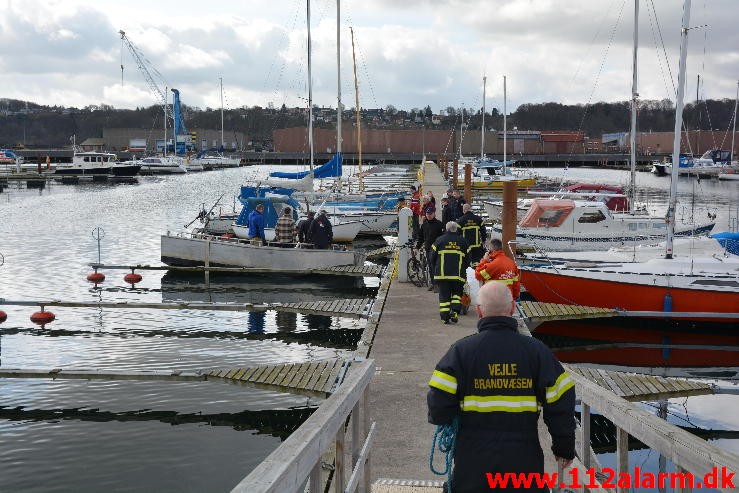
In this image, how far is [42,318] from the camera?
18844 millimetres

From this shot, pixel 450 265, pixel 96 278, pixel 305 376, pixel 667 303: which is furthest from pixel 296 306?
pixel 96 278

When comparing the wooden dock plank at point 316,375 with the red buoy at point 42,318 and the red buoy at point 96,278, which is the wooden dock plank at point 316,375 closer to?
the red buoy at point 42,318

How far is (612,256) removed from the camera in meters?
20.8

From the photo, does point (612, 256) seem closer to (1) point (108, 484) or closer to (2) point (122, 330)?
(2) point (122, 330)

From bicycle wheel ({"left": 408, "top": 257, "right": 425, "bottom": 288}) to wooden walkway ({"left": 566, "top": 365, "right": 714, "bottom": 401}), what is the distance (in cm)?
681

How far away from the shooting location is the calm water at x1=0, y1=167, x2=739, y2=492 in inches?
419

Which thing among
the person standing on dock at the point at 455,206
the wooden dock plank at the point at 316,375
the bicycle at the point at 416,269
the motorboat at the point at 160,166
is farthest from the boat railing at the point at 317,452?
the motorboat at the point at 160,166

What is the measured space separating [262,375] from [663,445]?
7580mm

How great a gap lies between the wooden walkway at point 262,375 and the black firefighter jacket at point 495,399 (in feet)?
19.4

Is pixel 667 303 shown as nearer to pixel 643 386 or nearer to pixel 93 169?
pixel 643 386

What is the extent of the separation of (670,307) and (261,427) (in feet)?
33.8

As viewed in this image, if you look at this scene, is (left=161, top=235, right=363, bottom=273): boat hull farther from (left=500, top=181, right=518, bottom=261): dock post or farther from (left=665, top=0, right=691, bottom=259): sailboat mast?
(left=665, top=0, right=691, bottom=259): sailboat mast

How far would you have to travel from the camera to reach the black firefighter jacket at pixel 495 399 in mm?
4289
